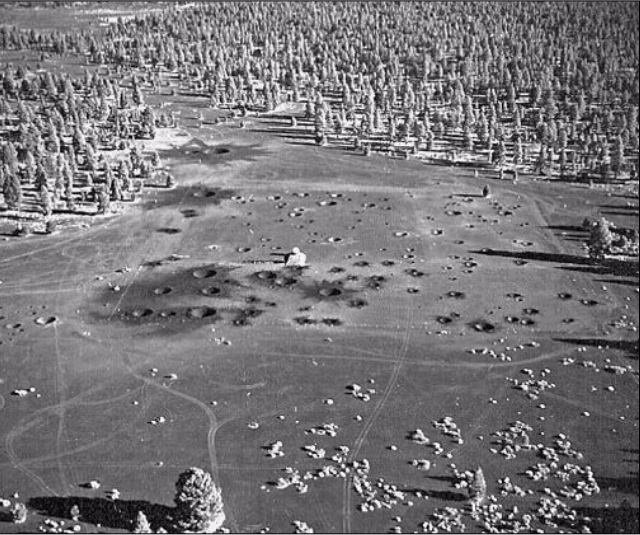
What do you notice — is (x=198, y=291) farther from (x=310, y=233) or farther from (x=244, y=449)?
(x=244, y=449)

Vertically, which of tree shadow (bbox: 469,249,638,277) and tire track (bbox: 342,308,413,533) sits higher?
tree shadow (bbox: 469,249,638,277)

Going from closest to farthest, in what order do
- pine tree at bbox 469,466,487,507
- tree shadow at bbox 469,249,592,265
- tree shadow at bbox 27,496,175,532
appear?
tree shadow at bbox 27,496,175,532 → pine tree at bbox 469,466,487,507 → tree shadow at bbox 469,249,592,265

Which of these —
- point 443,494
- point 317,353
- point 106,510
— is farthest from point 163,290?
point 443,494

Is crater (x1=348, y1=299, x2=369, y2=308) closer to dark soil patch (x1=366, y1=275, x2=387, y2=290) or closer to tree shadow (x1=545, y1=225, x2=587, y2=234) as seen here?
dark soil patch (x1=366, y1=275, x2=387, y2=290)

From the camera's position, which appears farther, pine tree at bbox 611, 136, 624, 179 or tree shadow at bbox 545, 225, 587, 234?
pine tree at bbox 611, 136, 624, 179

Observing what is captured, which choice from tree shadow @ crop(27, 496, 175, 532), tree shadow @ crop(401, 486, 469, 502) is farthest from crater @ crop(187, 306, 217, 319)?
tree shadow @ crop(401, 486, 469, 502)

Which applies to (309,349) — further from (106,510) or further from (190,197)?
(190,197)

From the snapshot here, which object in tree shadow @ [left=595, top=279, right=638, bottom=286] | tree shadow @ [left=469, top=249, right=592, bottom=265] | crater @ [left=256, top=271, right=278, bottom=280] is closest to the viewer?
tree shadow @ [left=595, top=279, right=638, bottom=286]
